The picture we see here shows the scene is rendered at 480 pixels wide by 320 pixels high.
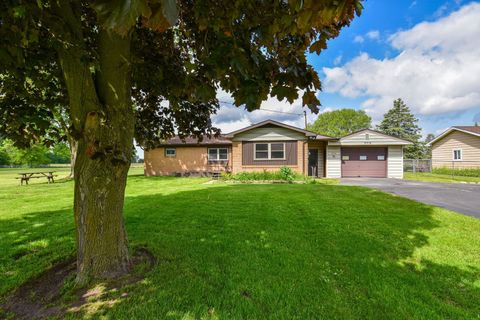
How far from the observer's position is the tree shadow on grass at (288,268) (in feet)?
7.86

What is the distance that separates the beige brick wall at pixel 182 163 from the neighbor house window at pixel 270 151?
3462 millimetres

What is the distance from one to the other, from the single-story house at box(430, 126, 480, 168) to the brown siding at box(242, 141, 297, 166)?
1275 centimetres

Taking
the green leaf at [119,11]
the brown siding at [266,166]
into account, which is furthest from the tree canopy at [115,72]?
the brown siding at [266,166]

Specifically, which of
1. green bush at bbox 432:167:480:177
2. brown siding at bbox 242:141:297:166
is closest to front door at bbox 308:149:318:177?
brown siding at bbox 242:141:297:166

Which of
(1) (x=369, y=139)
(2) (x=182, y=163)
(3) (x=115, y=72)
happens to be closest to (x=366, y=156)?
(1) (x=369, y=139)

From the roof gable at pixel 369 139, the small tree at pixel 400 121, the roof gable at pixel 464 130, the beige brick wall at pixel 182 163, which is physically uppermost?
the small tree at pixel 400 121

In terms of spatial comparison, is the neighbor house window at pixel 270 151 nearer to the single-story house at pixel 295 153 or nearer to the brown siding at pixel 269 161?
the single-story house at pixel 295 153

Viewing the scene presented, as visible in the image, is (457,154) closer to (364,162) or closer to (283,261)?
(364,162)

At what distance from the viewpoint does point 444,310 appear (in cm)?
238

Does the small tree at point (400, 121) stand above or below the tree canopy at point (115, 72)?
above

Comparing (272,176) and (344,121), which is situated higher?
(344,121)

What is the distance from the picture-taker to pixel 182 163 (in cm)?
1983

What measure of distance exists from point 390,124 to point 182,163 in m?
37.8

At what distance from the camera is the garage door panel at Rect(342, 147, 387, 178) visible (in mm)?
17375
